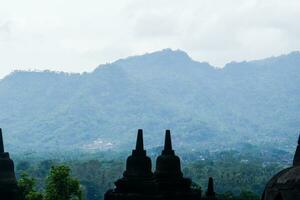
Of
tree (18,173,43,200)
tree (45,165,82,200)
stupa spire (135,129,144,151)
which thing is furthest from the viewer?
tree (45,165,82,200)

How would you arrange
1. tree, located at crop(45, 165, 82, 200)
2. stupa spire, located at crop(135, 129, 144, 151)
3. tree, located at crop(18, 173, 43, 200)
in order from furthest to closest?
tree, located at crop(45, 165, 82, 200)
tree, located at crop(18, 173, 43, 200)
stupa spire, located at crop(135, 129, 144, 151)

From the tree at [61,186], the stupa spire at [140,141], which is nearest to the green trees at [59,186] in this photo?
the tree at [61,186]

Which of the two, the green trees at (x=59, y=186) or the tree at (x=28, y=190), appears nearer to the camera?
the tree at (x=28, y=190)

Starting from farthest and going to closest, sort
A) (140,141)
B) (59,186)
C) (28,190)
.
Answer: (59,186) → (28,190) → (140,141)

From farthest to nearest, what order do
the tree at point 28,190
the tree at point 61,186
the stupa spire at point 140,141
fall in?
the tree at point 61,186, the tree at point 28,190, the stupa spire at point 140,141

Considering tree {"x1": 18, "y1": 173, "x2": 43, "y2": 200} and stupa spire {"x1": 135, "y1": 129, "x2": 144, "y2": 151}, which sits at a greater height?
stupa spire {"x1": 135, "y1": 129, "x2": 144, "y2": 151}

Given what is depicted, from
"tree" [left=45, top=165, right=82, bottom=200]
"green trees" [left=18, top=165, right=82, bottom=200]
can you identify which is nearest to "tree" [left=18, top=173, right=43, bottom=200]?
"green trees" [left=18, top=165, right=82, bottom=200]

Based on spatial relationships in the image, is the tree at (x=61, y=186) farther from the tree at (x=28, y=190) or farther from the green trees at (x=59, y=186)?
the tree at (x=28, y=190)

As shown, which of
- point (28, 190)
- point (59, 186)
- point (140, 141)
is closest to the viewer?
point (140, 141)

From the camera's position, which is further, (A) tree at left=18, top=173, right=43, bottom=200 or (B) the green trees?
(B) the green trees

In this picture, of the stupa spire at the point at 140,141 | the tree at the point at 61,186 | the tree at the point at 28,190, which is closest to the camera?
the stupa spire at the point at 140,141

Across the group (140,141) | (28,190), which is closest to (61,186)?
(28,190)

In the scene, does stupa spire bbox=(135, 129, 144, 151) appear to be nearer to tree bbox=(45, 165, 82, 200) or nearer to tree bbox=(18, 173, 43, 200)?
tree bbox=(18, 173, 43, 200)

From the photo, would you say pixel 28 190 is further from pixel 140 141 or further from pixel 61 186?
pixel 140 141
